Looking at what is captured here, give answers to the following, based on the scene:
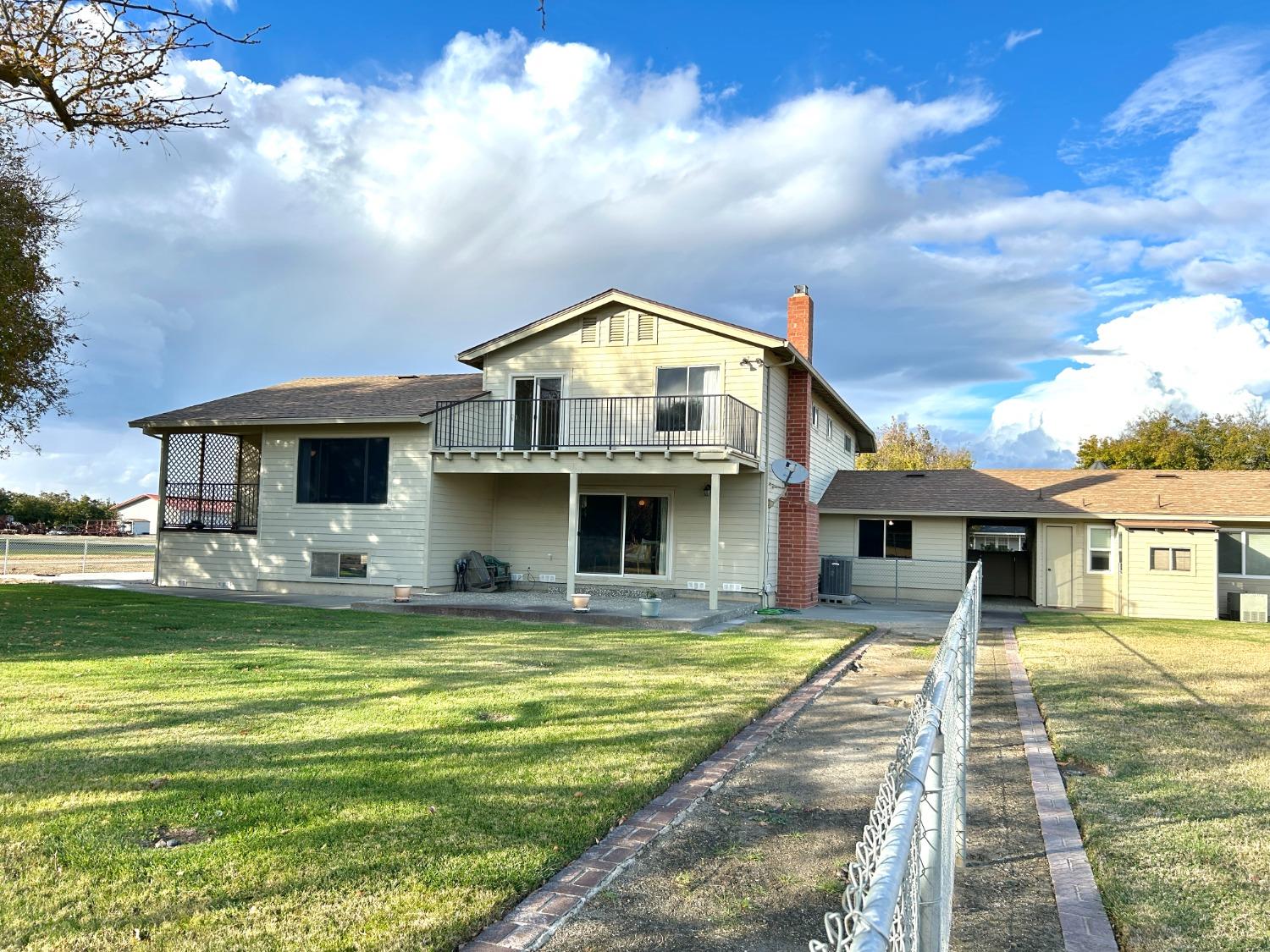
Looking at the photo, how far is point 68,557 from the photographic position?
3262cm

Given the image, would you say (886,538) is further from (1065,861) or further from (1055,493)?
(1065,861)

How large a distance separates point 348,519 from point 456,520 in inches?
93.6

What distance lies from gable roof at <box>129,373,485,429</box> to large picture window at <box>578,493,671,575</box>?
390 centimetres

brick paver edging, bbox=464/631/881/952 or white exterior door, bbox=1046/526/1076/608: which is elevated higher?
white exterior door, bbox=1046/526/1076/608

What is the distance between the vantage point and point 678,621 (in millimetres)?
14031

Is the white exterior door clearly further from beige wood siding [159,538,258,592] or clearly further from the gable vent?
beige wood siding [159,538,258,592]

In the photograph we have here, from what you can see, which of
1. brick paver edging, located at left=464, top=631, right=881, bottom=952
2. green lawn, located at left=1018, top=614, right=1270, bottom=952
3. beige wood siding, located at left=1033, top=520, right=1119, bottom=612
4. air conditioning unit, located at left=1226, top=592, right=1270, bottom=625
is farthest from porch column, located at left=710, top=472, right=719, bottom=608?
air conditioning unit, located at left=1226, top=592, right=1270, bottom=625

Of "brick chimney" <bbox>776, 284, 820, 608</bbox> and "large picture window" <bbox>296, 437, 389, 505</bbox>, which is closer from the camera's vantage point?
"large picture window" <bbox>296, 437, 389, 505</bbox>

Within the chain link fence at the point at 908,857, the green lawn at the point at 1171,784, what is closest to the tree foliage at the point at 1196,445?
the green lawn at the point at 1171,784

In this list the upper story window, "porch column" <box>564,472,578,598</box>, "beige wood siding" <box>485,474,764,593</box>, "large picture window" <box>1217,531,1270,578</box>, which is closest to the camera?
"porch column" <box>564,472,578,598</box>

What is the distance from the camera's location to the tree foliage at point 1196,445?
40.7 meters

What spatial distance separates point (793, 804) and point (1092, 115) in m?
14.6

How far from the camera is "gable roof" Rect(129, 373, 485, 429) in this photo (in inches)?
728

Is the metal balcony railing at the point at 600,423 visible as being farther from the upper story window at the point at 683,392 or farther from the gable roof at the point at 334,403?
the gable roof at the point at 334,403
